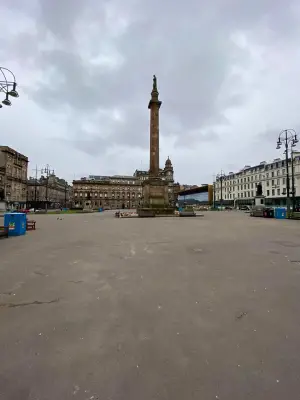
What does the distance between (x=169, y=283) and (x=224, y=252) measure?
4.14 meters

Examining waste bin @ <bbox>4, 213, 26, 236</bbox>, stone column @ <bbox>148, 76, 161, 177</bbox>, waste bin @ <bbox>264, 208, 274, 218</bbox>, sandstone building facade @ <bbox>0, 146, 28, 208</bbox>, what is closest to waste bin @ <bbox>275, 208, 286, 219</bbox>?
waste bin @ <bbox>264, 208, 274, 218</bbox>

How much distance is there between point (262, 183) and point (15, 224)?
264 ft

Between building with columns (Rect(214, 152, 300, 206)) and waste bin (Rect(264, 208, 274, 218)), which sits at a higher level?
building with columns (Rect(214, 152, 300, 206))

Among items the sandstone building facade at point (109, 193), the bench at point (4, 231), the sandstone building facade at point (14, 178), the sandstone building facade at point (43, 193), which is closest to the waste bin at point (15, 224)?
the bench at point (4, 231)

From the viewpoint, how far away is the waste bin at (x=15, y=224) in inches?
557

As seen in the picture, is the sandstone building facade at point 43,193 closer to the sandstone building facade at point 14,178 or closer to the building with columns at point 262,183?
the sandstone building facade at point 14,178

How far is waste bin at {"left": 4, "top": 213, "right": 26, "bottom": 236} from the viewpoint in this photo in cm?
1414

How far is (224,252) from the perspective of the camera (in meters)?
8.84

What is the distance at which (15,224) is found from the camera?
1424cm

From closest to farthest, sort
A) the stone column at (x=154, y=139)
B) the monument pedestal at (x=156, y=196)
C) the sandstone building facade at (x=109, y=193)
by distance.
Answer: the monument pedestal at (x=156, y=196)
the stone column at (x=154, y=139)
the sandstone building facade at (x=109, y=193)

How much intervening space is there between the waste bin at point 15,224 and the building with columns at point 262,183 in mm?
65356

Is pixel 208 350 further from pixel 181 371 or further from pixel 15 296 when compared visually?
pixel 15 296

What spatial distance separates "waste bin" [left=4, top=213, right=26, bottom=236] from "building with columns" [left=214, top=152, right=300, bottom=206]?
65356 mm

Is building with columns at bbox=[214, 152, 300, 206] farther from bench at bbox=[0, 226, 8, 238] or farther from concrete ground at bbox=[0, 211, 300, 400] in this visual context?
concrete ground at bbox=[0, 211, 300, 400]
